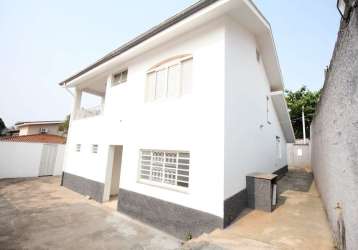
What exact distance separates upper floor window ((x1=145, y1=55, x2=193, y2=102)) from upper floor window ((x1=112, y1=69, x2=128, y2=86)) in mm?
2501

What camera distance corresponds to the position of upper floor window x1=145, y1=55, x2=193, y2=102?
22.6ft

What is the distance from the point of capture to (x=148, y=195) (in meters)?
7.23

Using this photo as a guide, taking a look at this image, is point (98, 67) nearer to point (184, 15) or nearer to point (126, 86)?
point (126, 86)

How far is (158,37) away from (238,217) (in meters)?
A: 6.92

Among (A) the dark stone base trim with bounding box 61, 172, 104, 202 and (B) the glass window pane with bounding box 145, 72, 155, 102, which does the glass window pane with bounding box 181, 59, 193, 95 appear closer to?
(B) the glass window pane with bounding box 145, 72, 155, 102

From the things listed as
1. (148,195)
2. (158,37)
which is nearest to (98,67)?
(158,37)

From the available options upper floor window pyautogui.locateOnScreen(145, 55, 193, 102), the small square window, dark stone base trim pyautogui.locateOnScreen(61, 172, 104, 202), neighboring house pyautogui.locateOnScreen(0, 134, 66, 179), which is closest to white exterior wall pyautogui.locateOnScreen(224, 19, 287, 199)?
upper floor window pyautogui.locateOnScreen(145, 55, 193, 102)

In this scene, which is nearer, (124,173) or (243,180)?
(243,180)

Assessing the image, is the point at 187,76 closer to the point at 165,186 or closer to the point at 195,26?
the point at 195,26

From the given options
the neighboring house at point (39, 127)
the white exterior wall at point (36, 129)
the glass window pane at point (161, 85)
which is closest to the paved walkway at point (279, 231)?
the glass window pane at point (161, 85)

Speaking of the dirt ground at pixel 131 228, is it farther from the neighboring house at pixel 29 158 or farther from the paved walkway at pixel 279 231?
the neighboring house at pixel 29 158

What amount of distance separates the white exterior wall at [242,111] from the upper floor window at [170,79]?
1.52 meters

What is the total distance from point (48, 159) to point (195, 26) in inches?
731

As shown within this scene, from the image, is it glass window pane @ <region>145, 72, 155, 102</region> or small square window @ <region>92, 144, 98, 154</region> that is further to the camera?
small square window @ <region>92, 144, 98, 154</region>
